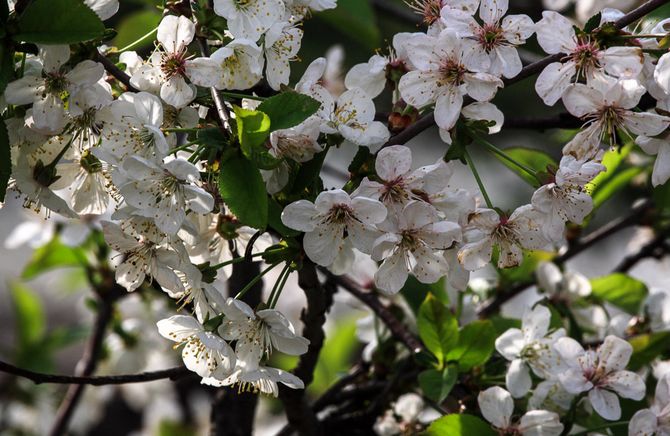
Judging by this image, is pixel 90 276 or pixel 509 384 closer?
pixel 509 384

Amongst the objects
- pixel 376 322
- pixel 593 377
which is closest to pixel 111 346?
pixel 376 322

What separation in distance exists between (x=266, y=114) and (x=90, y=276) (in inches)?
44.9

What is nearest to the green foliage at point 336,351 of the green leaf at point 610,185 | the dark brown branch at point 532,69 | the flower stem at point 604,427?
the green leaf at point 610,185

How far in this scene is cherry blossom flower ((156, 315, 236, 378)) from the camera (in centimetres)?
92

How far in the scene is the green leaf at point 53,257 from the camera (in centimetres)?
187

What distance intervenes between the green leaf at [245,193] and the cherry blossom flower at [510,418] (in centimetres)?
46

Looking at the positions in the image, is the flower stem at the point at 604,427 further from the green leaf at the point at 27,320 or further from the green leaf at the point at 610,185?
the green leaf at the point at 27,320

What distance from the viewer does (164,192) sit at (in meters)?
0.85

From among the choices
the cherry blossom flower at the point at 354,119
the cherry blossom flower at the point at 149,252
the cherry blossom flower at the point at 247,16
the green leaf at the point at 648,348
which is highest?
the cherry blossom flower at the point at 247,16

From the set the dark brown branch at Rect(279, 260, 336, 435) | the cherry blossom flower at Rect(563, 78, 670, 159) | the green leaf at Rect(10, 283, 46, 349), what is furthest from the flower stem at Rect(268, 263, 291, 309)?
the green leaf at Rect(10, 283, 46, 349)

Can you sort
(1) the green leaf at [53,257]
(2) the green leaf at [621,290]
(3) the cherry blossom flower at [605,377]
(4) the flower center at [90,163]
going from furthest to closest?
(1) the green leaf at [53,257], (2) the green leaf at [621,290], (3) the cherry blossom flower at [605,377], (4) the flower center at [90,163]

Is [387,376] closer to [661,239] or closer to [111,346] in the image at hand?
[661,239]

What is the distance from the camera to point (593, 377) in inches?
44.6

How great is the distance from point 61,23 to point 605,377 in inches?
30.8
